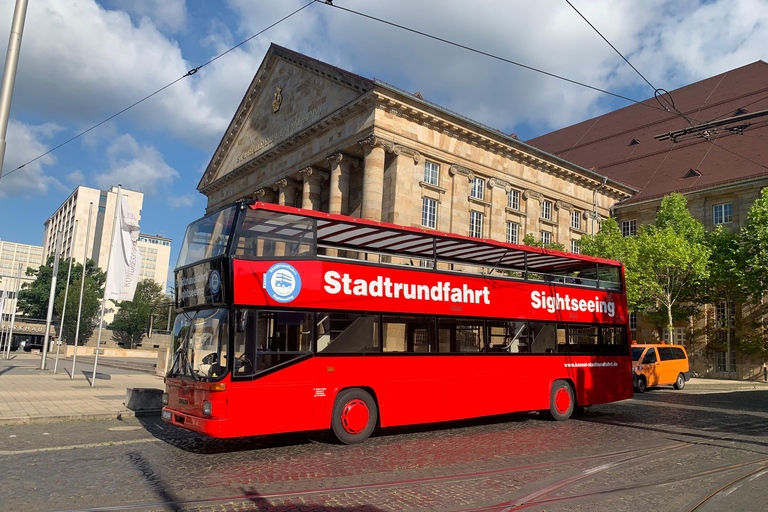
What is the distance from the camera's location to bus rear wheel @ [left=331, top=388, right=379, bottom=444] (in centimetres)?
1031

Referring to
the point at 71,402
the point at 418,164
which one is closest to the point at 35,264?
the point at 418,164

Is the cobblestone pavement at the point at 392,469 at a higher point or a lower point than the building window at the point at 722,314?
lower

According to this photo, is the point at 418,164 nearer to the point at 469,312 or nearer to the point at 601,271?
the point at 601,271

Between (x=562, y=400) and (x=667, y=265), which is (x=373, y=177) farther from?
(x=562, y=400)

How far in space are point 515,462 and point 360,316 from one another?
12.0 feet

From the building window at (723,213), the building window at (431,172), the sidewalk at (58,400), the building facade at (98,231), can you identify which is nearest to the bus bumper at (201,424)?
the sidewalk at (58,400)

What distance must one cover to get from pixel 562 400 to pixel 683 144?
43.4 m

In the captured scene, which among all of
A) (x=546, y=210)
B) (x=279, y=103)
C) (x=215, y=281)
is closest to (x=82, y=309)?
(x=279, y=103)

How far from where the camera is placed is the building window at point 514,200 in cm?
4028

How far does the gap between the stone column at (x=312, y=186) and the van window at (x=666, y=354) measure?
72.5 ft

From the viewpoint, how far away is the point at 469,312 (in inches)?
485

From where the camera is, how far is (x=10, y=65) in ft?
28.8

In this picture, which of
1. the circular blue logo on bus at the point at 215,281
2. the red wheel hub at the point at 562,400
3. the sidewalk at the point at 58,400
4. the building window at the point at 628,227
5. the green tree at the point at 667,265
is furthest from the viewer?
the building window at the point at 628,227

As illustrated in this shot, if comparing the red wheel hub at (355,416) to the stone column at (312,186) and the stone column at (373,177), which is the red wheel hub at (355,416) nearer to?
the stone column at (373,177)
